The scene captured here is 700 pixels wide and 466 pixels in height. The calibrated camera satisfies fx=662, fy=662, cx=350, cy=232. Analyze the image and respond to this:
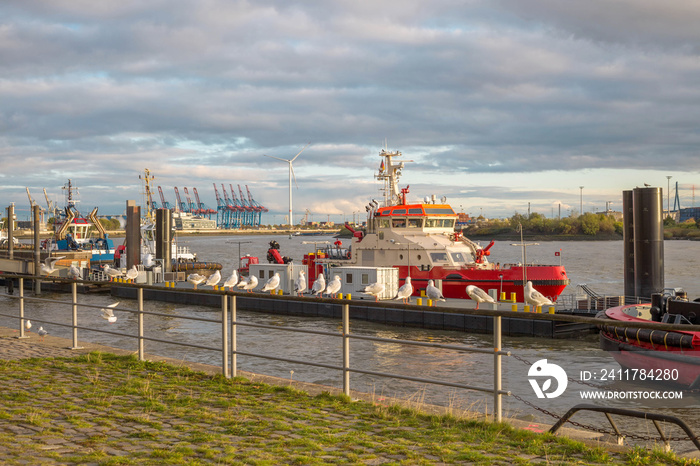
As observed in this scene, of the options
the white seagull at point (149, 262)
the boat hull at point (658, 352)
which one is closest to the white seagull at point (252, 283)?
the white seagull at point (149, 262)

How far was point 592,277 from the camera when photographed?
5144 centimetres

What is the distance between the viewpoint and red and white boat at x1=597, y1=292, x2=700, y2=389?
13.0 metres

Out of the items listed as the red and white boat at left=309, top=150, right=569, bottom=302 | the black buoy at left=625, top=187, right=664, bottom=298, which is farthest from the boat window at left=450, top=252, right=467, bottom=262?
the black buoy at left=625, top=187, right=664, bottom=298

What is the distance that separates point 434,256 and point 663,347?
16787 mm

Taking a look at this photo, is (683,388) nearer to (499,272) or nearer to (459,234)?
(499,272)

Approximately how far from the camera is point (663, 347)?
13.3 metres

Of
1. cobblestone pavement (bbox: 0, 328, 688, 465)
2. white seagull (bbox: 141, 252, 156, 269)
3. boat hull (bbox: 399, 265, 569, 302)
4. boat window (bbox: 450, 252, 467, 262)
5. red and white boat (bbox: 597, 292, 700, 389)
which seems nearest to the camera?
cobblestone pavement (bbox: 0, 328, 688, 465)

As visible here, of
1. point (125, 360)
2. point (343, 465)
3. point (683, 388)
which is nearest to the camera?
point (343, 465)

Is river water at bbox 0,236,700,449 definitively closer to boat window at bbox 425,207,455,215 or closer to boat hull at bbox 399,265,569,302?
boat hull at bbox 399,265,569,302

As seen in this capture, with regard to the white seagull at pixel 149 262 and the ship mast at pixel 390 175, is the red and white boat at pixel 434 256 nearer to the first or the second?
the ship mast at pixel 390 175

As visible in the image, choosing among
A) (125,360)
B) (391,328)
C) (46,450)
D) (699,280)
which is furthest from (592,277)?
(46,450)

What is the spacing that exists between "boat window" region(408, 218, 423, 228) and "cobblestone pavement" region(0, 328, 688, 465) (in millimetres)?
22965

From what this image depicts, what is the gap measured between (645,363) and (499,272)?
46.4ft

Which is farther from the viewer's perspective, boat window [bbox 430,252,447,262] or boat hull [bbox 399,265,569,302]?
boat window [bbox 430,252,447,262]
